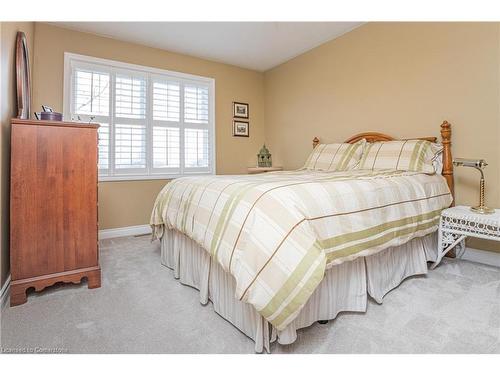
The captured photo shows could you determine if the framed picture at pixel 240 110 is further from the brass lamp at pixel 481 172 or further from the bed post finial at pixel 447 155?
the brass lamp at pixel 481 172

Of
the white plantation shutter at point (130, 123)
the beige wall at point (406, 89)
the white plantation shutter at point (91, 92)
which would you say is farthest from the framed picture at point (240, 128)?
the white plantation shutter at point (91, 92)

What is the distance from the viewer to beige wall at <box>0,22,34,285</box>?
171 centimetres

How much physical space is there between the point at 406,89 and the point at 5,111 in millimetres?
3412

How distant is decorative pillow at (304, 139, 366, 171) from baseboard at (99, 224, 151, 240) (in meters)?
2.26

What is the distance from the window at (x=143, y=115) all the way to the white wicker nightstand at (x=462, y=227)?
3.03 m

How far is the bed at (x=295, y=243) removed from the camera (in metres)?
1.12

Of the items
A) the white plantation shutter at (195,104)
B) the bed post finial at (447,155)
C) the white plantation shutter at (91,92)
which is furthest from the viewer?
the white plantation shutter at (195,104)

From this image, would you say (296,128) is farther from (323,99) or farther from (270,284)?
(270,284)

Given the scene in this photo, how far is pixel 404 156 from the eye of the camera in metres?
2.41

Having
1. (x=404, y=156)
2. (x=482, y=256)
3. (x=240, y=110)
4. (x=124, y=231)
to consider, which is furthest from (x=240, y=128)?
(x=482, y=256)

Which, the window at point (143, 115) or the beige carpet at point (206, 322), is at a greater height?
the window at point (143, 115)

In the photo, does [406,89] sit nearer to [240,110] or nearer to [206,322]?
[240,110]

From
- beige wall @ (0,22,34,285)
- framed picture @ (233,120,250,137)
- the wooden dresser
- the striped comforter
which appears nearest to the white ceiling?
framed picture @ (233,120,250,137)
